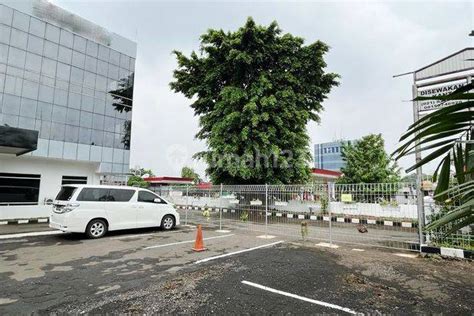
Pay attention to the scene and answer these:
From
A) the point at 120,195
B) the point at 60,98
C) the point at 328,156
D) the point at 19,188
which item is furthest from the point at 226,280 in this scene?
the point at 328,156

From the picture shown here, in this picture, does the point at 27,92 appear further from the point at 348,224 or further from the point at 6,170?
the point at 348,224

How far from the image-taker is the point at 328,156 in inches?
3863

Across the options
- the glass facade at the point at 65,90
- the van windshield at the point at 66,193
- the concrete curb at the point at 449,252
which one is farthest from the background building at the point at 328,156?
the van windshield at the point at 66,193

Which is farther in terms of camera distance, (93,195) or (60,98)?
(60,98)

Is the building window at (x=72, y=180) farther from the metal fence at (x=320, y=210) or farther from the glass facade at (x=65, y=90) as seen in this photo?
the metal fence at (x=320, y=210)

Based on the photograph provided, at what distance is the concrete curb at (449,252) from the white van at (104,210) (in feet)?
→ 29.0

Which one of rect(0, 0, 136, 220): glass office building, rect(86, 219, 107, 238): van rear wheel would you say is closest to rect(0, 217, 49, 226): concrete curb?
rect(0, 0, 136, 220): glass office building

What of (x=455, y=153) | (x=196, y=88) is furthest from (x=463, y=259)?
(x=196, y=88)

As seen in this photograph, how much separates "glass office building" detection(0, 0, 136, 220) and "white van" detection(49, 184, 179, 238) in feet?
22.9

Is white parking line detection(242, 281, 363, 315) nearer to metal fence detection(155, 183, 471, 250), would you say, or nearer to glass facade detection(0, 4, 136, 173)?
metal fence detection(155, 183, 471, 250)

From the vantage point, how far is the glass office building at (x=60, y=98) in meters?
15.4

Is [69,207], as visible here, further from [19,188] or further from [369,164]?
[369,164]

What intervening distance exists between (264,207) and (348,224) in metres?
3.10

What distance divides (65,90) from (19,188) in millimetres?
8028
